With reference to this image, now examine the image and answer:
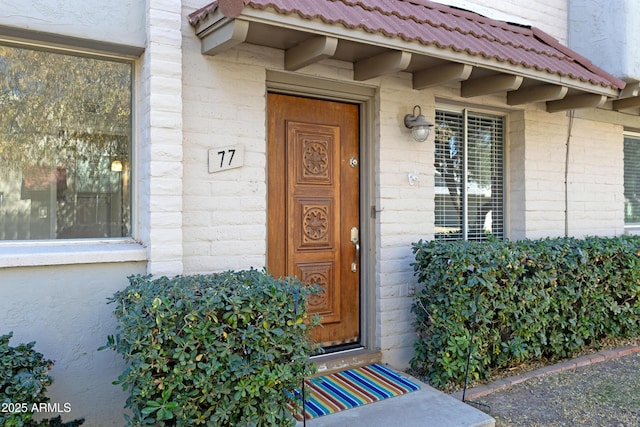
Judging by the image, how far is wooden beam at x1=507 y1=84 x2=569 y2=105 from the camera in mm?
4875

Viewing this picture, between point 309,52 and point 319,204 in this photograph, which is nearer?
point 309,52

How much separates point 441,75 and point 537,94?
1.34m

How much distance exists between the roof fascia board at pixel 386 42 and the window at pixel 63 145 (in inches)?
35.8

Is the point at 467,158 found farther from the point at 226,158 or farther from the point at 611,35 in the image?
the point at 226,158

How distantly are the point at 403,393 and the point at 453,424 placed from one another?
1.90 ft

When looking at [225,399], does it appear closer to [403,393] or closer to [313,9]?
[403,393]

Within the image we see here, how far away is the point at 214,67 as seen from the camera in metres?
3.82

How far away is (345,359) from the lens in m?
4.43

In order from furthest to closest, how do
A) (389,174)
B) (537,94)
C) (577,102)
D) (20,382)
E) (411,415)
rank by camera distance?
(577,102) < (537,94) < (389,174) < (411,415) < (20,382)

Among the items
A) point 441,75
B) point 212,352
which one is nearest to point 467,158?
point 441,75

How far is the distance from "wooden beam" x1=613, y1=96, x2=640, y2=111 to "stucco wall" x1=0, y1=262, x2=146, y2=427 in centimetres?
612

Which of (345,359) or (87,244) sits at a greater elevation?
(87,244)

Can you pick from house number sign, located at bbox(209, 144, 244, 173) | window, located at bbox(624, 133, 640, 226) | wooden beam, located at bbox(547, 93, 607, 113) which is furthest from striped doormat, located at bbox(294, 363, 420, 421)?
window, located at bbox(624, 133, 640, 226)

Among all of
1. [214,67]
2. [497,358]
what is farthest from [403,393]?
[214,67]
